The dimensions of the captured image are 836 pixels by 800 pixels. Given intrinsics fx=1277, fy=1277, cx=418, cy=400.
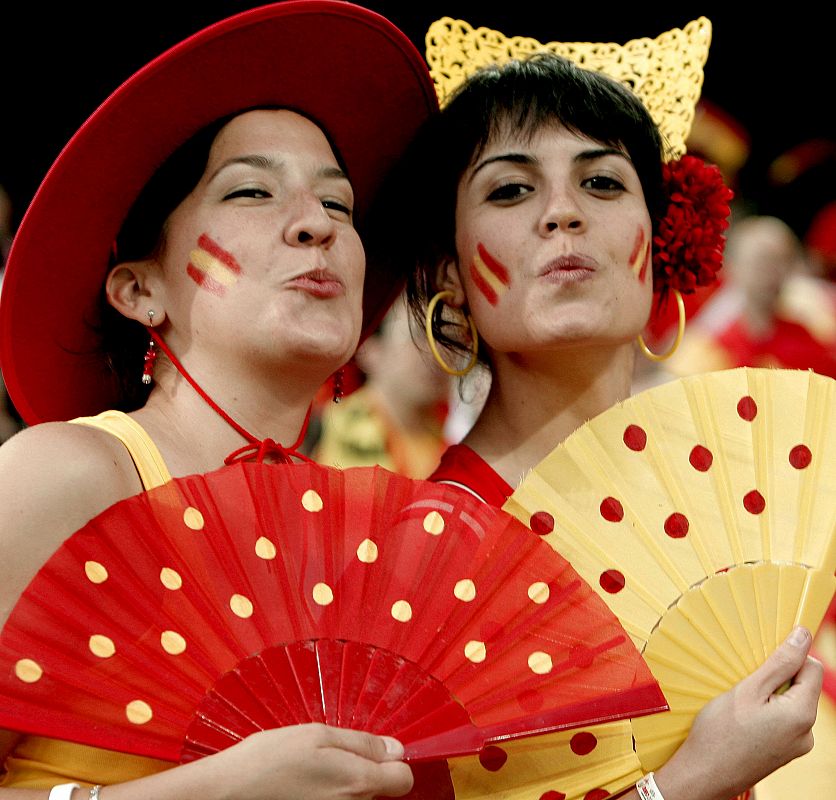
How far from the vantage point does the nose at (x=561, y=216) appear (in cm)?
221

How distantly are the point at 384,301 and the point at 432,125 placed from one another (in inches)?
13.9

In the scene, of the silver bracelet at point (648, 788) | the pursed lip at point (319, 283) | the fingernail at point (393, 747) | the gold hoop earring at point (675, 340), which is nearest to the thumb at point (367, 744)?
the fingernail at point (393, 747)

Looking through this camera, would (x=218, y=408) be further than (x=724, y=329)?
No

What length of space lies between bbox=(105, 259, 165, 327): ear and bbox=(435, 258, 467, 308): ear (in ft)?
1.97

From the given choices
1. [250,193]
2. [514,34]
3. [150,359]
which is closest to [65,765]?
[150,359]

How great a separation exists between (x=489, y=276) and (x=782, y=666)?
868mm

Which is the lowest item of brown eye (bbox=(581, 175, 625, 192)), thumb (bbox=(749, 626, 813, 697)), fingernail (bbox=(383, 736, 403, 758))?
fingernail (bbox=(383, 736, 403, 758))

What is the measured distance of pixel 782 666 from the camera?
5.80ft

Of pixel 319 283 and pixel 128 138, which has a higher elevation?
pixel 128 138

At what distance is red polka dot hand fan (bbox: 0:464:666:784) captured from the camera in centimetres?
155

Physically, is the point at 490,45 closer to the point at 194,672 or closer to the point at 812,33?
the point at 194,672

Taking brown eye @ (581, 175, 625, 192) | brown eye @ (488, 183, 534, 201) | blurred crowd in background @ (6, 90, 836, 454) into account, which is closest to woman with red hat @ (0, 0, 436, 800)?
brown eye @ (488, 183, 534, 201)

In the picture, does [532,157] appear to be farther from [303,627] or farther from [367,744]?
[367,744]

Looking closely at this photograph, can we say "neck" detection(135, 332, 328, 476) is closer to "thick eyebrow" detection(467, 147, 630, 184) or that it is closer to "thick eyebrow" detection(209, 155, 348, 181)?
"thick eyebrow" detection(209, 155, 348, 181)
